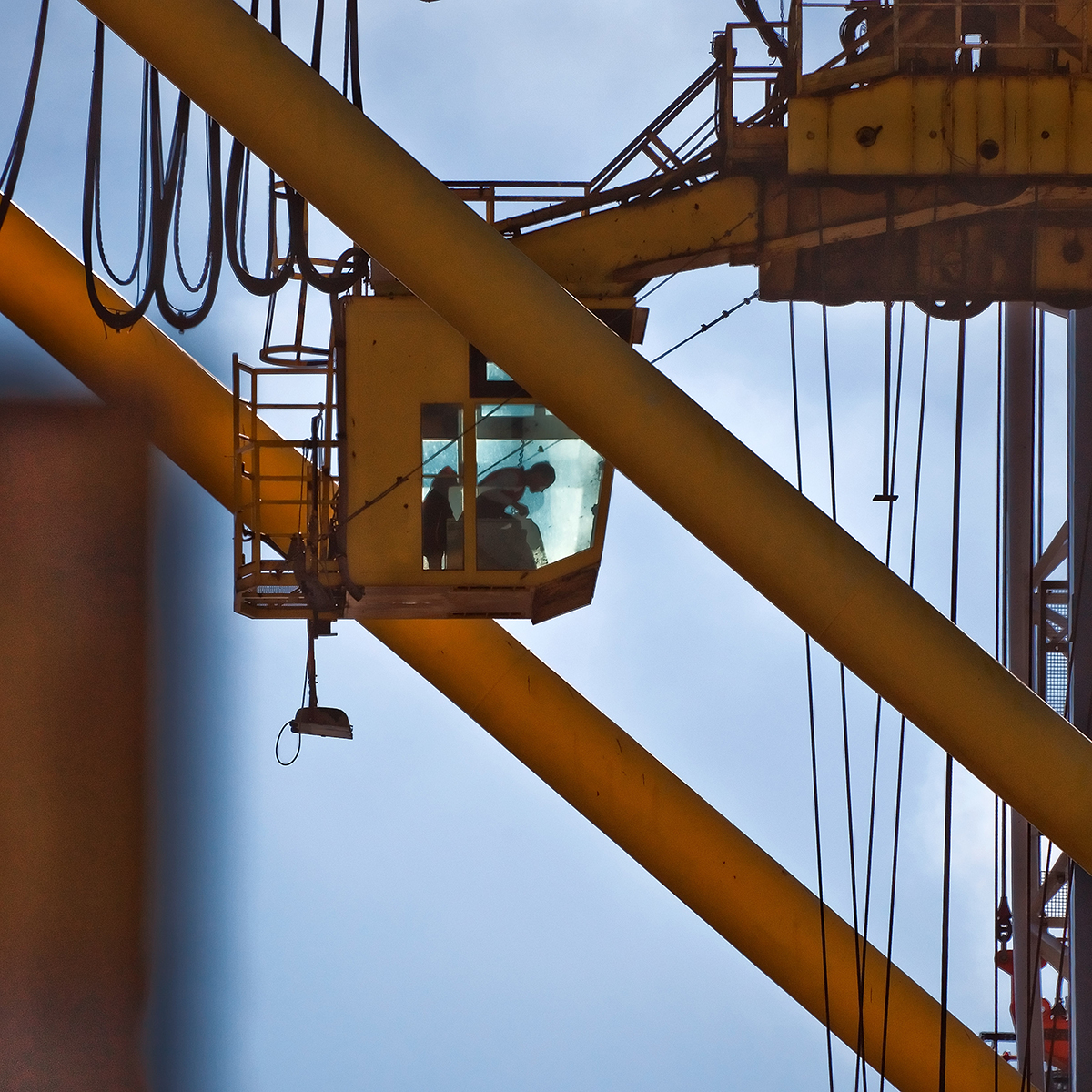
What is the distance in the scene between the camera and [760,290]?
9.23 meters

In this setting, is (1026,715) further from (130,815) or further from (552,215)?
(130,815)

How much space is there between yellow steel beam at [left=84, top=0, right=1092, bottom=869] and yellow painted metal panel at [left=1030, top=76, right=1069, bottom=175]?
3197 mm

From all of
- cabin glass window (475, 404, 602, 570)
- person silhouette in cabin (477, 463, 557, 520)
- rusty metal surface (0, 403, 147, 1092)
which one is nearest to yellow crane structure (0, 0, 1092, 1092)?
cabin glass window (475, 404, 602, 570)

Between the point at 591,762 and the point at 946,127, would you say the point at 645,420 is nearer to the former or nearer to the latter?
the point at 946,127

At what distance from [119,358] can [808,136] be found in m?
5.53

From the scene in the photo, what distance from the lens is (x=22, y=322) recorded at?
11.2 metres

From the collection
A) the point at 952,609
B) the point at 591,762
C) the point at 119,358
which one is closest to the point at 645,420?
the point at 952,609

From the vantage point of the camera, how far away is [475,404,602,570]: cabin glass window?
29.2ft

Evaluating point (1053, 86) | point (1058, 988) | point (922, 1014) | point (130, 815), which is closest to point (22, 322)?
point (130, 815)

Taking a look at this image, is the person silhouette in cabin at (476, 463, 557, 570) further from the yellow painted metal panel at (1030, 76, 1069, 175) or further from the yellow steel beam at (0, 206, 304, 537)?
the yellow painted metal panel at (1030, 76, 1069, 175)

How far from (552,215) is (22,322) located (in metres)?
4.42

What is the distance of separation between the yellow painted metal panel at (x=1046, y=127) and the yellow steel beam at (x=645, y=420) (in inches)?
126

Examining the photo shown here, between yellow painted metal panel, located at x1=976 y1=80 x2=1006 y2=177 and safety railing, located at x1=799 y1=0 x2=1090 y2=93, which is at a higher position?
safety railing, located at x1=799 y1=0 x2=1090 y2=93

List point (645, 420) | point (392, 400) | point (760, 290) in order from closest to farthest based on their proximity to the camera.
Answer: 1. point (645, 420)
2. point (392, 400)
3. point (760, 290)
